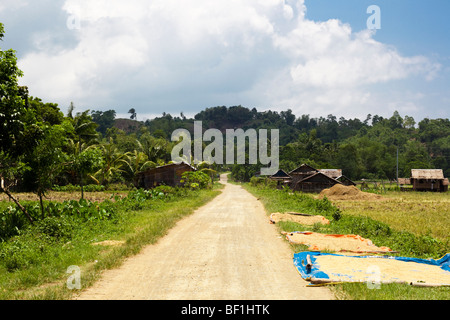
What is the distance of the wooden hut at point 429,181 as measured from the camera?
52.2 m

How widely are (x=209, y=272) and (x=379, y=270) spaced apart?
376 cm

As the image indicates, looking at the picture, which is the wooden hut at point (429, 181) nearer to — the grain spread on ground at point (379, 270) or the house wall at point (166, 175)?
the house wall at point (166, 175)

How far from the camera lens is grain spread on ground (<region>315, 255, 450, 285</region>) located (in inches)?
275

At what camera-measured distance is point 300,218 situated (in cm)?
1631

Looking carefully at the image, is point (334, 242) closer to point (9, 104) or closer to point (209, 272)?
point (209, 272)

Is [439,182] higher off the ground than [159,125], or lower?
lower

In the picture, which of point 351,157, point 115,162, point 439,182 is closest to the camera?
point 115,162

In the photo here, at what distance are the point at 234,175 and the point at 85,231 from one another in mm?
71722

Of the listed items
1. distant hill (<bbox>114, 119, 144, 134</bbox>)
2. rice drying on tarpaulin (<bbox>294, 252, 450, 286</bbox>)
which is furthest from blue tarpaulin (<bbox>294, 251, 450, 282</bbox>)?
distant hill (<bbox>114, 119, 144, 134</bbox>)

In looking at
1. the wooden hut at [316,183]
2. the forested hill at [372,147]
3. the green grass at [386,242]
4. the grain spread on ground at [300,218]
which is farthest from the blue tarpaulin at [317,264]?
the forested hill at [372,147]

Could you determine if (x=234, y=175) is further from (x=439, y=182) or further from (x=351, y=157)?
(x=439, y=182)

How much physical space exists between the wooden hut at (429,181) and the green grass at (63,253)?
49.9 m
